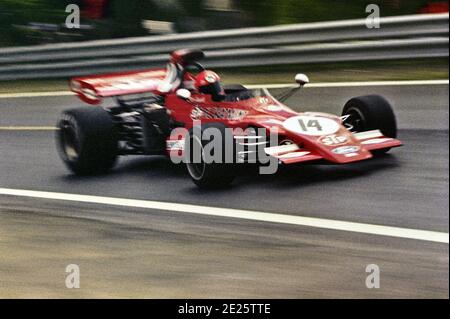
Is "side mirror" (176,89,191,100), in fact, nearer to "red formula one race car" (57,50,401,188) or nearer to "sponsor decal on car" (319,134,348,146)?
"red formula one race car" (57,50,401,188)

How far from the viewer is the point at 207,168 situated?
18.6ft

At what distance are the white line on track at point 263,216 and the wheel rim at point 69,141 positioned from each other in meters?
0.38

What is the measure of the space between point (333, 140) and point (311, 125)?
0.65ft

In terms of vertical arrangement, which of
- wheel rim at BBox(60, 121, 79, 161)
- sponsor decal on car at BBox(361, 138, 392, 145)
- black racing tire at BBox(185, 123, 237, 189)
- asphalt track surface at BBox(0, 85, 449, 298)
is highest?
wheel rim at BBox(60, 121, 79, 161)

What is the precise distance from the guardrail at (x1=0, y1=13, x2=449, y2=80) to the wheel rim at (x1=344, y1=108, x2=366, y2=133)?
2.12ft

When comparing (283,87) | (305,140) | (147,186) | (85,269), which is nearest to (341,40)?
(283,87)

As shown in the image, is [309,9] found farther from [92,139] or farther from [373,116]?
[92,139]

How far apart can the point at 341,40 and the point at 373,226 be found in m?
2.02

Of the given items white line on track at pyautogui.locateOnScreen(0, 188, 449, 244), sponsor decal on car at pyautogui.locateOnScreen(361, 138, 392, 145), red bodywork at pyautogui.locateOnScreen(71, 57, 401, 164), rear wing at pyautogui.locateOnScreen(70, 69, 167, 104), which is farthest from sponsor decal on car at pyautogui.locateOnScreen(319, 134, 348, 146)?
rear wing at pyautogui.locateOnScreen(70, 69, 167, 104)

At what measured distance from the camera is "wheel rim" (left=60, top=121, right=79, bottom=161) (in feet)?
21.9

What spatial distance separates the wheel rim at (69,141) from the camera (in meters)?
6.68

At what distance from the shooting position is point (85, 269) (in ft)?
17.7

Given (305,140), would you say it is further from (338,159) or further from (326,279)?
(326,279)

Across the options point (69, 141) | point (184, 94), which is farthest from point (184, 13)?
point (69, 141)
